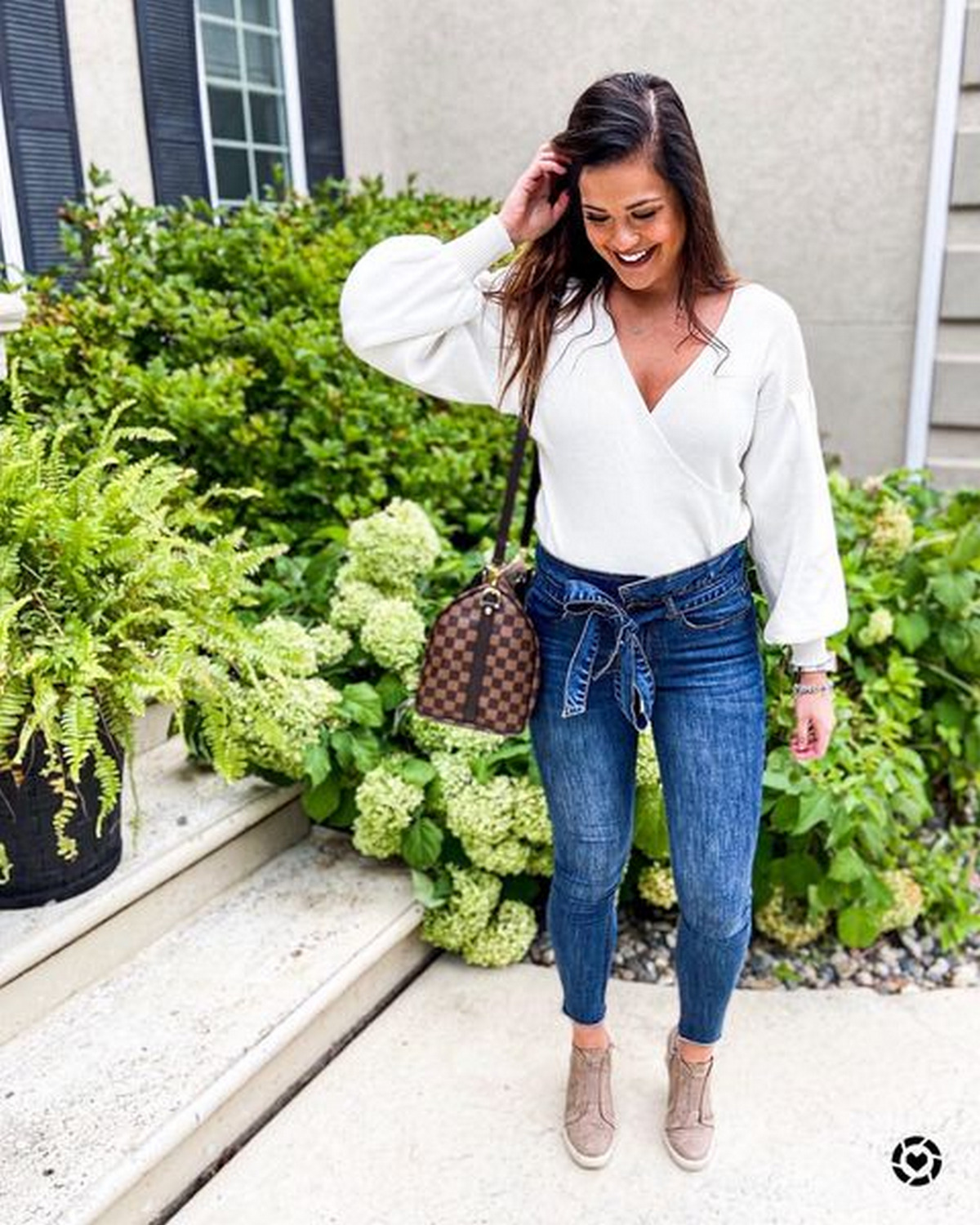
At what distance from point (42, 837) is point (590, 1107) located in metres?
1.11

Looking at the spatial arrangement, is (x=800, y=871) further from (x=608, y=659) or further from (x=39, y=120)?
(x=39, y=120)

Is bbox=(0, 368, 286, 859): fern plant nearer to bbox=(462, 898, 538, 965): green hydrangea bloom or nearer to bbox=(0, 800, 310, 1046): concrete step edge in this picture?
bbox=(0, 800, 310, 1046): concrete step edge

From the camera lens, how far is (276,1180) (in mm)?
1958

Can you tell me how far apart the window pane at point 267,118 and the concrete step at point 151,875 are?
2.79m

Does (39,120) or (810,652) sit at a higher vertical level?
(39,120)

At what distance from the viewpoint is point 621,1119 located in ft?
6.86

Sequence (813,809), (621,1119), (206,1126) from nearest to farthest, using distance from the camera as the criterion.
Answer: (206,1126) → (621,1119) → (813,809)

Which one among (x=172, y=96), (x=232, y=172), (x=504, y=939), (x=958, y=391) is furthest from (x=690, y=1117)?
(x=232, y=172)

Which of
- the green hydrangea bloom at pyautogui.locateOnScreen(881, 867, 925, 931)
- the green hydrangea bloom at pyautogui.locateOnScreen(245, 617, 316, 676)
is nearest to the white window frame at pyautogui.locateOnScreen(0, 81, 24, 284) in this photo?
the green hydrangea bloom at pyautogui.locateOnScreen(245, 617, 316, 676)

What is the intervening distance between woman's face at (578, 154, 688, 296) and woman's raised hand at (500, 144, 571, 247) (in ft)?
0.28

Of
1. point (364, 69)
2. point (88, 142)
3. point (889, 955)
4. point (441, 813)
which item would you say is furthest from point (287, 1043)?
point (364, 69)

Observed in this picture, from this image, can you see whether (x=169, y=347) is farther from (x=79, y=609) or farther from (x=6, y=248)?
(x=79, y=609)

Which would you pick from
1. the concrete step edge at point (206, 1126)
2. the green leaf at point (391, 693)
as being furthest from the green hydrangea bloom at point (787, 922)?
the green leaf at point (391, 693)

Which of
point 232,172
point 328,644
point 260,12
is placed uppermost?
point 260,12
